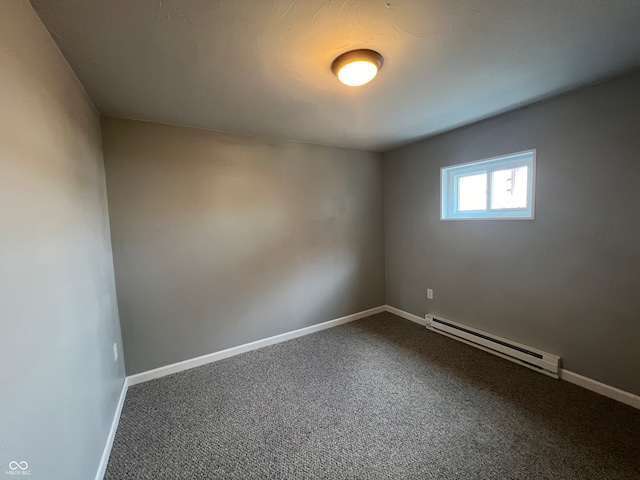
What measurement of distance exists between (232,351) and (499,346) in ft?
8.81

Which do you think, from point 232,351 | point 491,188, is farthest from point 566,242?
point 232,351

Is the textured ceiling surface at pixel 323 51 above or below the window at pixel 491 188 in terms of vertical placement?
above

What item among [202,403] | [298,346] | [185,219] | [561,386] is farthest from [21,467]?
[561,386]

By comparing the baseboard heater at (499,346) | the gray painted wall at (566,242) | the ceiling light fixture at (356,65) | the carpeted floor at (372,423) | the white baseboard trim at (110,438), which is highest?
the ceiling light fixture at (356,65)

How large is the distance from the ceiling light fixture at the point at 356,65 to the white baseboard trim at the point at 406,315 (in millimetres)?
2865

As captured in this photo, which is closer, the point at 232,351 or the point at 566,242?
the point at 566,242

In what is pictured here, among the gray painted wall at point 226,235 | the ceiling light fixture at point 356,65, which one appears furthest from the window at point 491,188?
the ceiling light fixture at point 356,65

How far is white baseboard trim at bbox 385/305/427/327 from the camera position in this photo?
3374 millimetres

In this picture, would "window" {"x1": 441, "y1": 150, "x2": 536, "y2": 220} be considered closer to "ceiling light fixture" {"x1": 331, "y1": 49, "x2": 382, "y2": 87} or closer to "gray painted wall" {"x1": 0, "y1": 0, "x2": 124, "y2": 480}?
"ceiling light fixture" {"x1": 331, "y1": 49, "x2": 382, "y2": 87}

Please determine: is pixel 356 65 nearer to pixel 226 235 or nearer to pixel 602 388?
pixel 226 235

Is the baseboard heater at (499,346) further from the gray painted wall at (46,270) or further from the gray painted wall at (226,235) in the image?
the gray painted wall at (46,270)

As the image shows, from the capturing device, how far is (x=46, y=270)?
1.07 m

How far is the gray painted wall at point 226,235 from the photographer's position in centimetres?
228

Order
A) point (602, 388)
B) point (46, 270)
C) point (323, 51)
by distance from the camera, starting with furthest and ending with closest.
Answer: point (602, 388), point (323, 51), point (46, 270)
